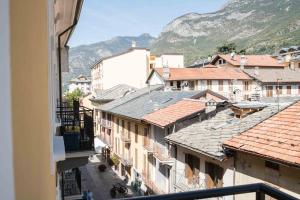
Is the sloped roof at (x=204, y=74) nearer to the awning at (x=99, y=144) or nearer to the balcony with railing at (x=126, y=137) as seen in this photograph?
the awning at (x=99, y=144)

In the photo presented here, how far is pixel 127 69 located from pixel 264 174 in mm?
46526

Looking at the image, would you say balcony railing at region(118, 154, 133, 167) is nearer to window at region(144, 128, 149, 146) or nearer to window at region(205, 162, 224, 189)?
window at region(144, 128, 149, 146)

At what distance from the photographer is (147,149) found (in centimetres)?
2580

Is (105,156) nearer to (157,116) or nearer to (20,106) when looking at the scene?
(157,116)

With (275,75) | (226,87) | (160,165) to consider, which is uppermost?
(275,75)

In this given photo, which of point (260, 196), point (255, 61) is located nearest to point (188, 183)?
point (260, 196)

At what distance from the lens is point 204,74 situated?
54.0 metres

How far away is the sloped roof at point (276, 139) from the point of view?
453 inches

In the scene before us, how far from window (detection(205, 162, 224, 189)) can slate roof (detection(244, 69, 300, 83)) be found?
1616 inches

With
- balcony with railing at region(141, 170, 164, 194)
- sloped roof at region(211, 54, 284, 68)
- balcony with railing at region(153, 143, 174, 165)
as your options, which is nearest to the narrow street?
balcony with railing at region(141, 170, 164, 194)

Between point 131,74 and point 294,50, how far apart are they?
4175 cm

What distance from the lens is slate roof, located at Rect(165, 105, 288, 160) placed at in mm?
15698

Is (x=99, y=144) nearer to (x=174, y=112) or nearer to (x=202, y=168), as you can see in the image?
(x=174, y=112)

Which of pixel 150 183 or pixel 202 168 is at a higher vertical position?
pixel 202 168
